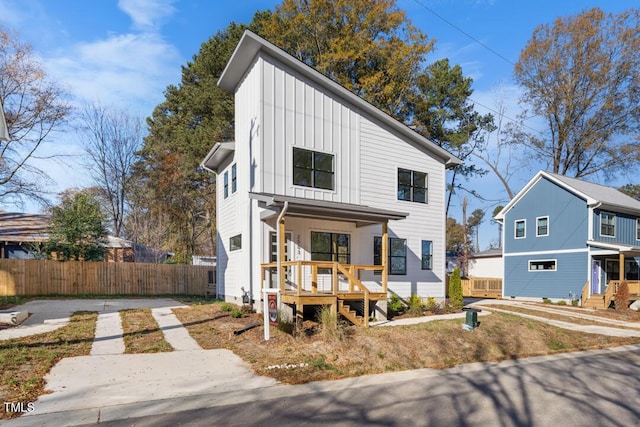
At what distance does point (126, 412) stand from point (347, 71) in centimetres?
2386

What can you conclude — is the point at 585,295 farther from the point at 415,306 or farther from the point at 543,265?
the point at 415,306

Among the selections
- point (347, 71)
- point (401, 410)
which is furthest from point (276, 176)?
point (347, 71)

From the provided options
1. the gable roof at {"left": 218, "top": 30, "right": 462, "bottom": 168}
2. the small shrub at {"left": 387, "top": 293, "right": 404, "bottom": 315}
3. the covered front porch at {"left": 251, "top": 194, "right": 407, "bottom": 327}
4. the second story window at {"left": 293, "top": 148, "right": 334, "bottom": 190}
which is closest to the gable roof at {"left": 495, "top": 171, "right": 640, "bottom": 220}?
the gable roof at {"left": 218, "top": 30, "right": 462, "bottom": 168}

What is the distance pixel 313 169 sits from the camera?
44.8ft

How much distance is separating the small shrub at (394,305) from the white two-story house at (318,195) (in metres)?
0.49

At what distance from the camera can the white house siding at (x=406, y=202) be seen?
15.1 metres

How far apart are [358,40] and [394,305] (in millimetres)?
17212

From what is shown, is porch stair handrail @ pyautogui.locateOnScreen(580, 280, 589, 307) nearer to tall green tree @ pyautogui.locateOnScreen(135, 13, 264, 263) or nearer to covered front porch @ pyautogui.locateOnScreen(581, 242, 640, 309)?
covered front porch @ pyautogui.locateOnScreen(581, 242, 640, 309)

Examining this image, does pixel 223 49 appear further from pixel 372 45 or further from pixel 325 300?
pixel 325 300

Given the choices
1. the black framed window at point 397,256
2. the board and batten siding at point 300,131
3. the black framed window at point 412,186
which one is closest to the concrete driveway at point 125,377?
the board and batten siding at point 300,131

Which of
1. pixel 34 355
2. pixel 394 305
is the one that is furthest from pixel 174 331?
pixel 394 305

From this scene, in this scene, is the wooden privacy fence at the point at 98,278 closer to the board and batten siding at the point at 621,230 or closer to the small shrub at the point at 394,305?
the small shrub at the point at 394,305

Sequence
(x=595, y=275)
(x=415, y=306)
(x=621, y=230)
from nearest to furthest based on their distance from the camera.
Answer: (x=415, y=306)
(x=595, y=275)
(x=621, y=230)

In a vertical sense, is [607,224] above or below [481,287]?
above
